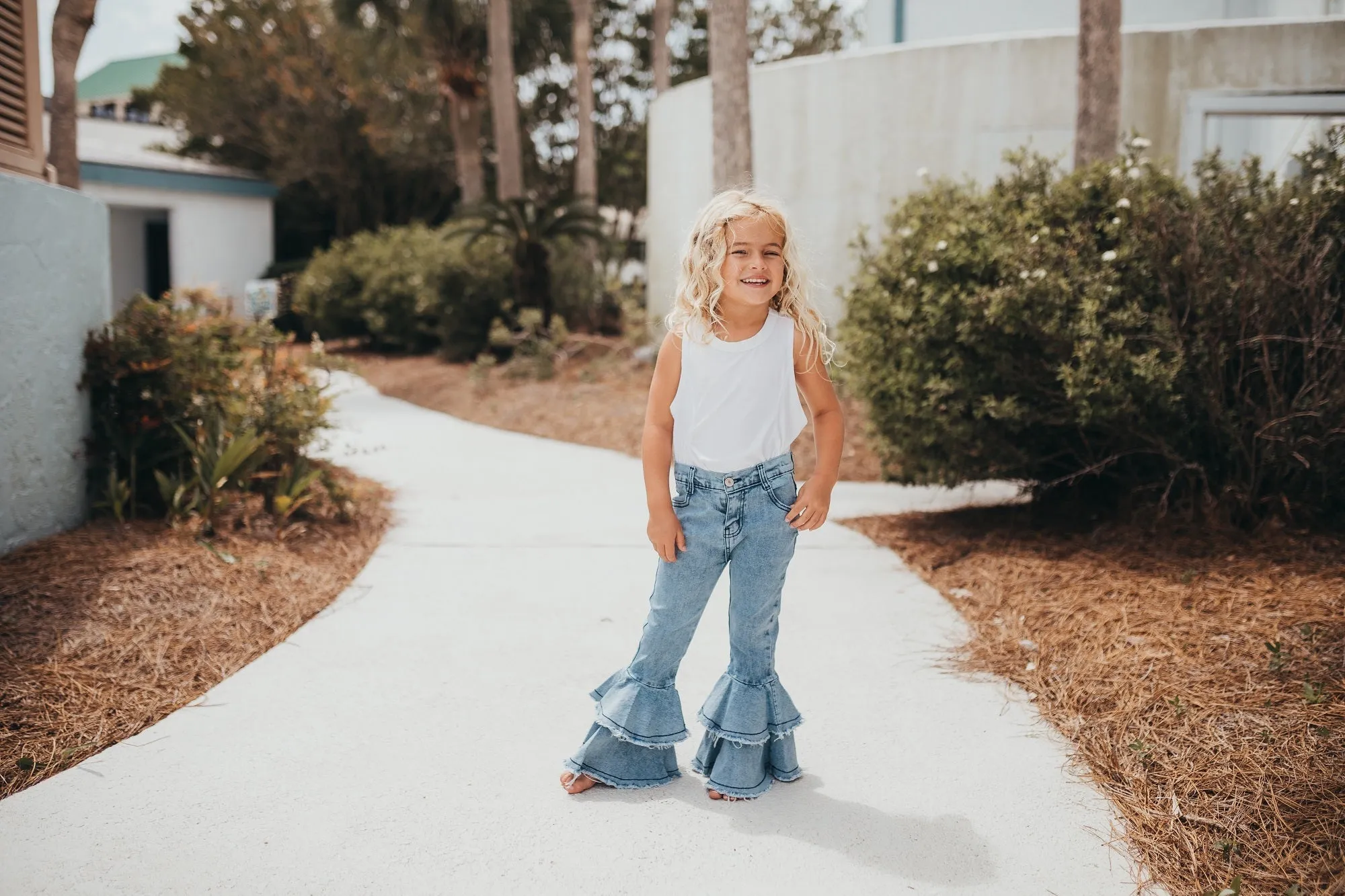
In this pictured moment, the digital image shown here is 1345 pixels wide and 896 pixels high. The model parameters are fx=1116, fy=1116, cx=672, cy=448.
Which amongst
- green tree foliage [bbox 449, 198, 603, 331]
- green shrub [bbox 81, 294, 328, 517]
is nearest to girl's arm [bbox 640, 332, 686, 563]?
green shrub [bbox 81, 294, 328, 517]

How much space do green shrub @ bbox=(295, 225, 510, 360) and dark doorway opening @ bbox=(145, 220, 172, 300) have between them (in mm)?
4729

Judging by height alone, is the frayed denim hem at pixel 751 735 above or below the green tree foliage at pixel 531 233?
below

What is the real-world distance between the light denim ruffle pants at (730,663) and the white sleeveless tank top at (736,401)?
0.05 m

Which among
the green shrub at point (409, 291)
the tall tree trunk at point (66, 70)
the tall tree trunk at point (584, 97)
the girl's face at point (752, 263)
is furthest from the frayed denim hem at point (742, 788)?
the tall tree trunk at point (584, 97)

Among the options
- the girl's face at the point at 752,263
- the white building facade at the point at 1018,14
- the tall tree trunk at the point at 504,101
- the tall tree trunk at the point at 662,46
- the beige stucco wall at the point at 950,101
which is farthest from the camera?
the tall tree trunk at the point at 662,46

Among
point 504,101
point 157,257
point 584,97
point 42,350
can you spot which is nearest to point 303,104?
point 157,257

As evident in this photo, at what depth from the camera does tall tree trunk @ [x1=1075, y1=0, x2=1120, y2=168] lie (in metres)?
7.20

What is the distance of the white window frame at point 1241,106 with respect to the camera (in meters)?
8.63

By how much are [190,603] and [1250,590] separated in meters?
4.22

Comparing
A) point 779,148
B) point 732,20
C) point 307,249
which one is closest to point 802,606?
point 732,20

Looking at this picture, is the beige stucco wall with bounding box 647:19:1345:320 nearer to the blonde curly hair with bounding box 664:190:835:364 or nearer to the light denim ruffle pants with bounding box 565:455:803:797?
the blonde curly hair with bounding box 664:190:835:364

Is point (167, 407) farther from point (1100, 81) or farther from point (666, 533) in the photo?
point (1100, 81)

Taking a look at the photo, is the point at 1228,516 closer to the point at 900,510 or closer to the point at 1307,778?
the point at 900,510

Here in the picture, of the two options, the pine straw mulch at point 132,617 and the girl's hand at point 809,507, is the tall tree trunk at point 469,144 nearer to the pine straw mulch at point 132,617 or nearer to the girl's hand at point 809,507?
the pine straw mulch at point 132,617
